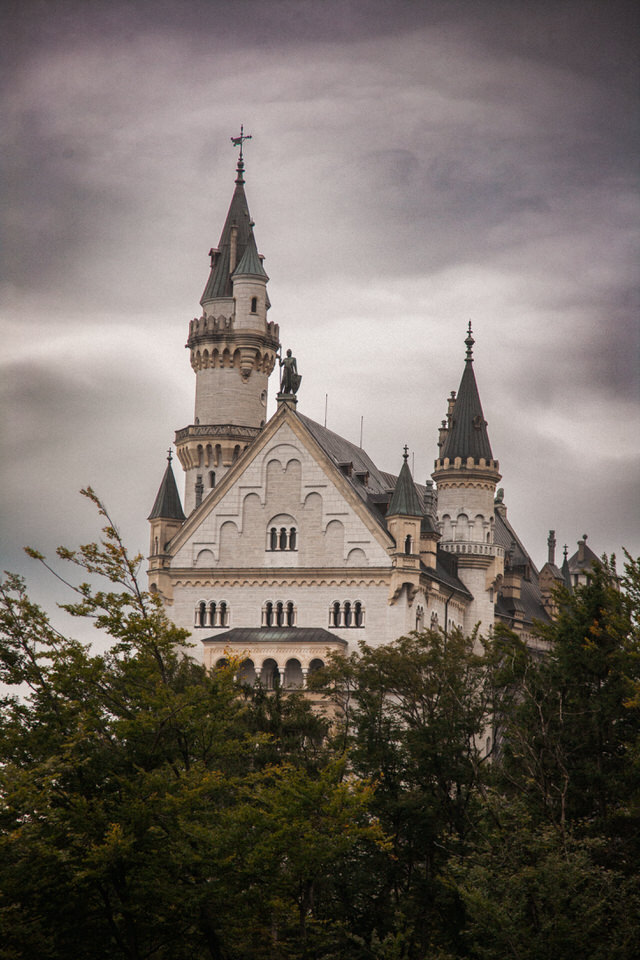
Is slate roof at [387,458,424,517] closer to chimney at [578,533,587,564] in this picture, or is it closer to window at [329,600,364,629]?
window at [329,600,364,629]

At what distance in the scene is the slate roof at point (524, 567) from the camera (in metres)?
122

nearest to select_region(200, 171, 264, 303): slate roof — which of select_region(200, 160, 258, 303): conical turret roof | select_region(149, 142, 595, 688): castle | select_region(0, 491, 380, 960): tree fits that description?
select_region(200, 160, 258, 303): conical turret roof

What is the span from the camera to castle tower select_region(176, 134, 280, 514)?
334ft

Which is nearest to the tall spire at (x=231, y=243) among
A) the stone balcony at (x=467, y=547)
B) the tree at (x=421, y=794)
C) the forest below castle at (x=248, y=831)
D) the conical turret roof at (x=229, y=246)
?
the conical turret roof at (x=229, y=246)

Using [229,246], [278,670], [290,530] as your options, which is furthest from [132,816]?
[229,246]

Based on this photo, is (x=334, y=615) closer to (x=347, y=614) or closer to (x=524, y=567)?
(x=347, y=614)

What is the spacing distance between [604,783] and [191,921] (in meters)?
14.2

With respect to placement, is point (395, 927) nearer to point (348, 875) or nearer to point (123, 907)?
point (348, 875)

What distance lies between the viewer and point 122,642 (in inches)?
1692

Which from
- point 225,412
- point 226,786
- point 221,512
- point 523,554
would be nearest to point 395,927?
point 226,786

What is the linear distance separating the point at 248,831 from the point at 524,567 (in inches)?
3260

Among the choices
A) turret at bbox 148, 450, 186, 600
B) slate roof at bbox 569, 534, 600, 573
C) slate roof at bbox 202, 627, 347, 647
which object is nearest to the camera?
slate roof at bbox 202, 627, 347, 647

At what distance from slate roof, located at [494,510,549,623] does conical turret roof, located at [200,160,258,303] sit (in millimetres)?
29678

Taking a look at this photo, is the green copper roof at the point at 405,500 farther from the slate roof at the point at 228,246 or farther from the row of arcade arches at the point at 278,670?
the slate roof at the point at 228,246
